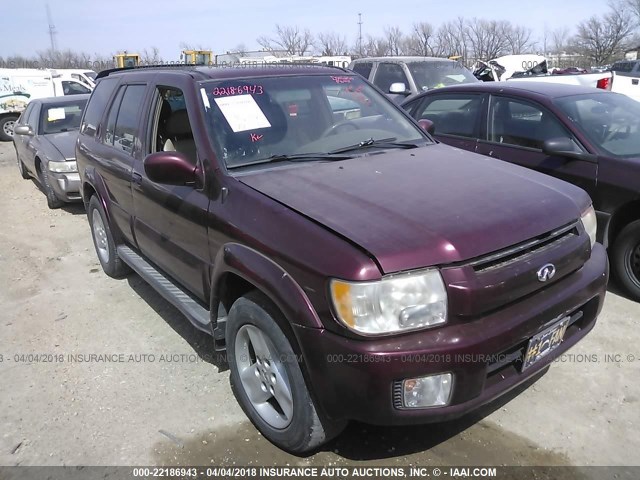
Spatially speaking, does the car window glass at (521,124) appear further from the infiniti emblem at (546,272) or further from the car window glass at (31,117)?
the car window glass at (31,117)

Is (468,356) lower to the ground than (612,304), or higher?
higher

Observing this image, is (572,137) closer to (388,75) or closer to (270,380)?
(270,380)

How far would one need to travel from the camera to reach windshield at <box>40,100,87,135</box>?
8.69 m

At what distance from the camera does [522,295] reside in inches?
92.9

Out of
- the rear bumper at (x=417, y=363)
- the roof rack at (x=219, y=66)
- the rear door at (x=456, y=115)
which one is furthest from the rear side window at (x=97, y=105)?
the rear bumper at (x=417, y=363)

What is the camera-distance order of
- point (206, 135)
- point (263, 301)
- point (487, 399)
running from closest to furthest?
point (487, 399) < point (263, 301) < point (206, 135)

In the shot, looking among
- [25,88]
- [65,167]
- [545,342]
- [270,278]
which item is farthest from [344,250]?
[25,88]

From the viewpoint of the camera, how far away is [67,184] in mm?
7328

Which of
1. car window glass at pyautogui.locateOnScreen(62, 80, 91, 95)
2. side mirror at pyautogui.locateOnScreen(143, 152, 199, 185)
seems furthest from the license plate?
car window glass at pyautogui.locateOnScreen(62, 80, 91, 95)

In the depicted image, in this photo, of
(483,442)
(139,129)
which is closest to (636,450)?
(483,442)

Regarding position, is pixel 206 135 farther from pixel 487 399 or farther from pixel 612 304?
pixel 612 304

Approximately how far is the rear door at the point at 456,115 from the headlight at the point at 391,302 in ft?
11.4

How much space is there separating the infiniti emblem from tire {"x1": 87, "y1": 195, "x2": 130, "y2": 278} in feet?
12.1

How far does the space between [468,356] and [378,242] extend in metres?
0.59
